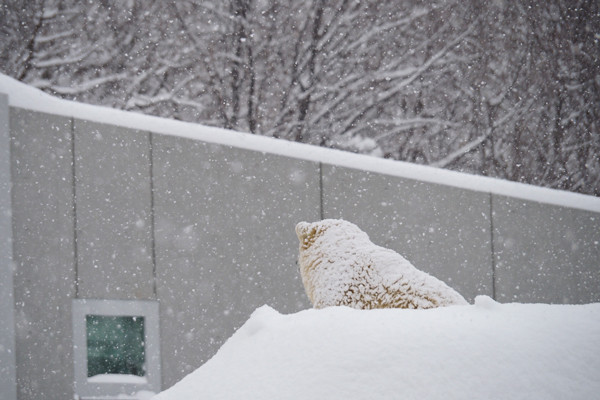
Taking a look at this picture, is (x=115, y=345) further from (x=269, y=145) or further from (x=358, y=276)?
(x=358, y=276)

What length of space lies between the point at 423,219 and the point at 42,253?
10.9ft

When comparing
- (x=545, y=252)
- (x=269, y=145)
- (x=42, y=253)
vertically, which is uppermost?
(x=269, y=145)

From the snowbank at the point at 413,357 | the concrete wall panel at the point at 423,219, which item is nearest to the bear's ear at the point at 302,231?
the snowbank at the point at 413,357

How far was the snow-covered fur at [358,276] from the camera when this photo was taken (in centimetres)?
398

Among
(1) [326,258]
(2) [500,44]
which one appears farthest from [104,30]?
(1) [326,258]

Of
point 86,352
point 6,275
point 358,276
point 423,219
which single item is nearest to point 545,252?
point 423,219

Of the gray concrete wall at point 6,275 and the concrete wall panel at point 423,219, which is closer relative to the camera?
the gray concrete wall at point 6,275

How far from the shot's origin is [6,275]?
6.21 meters

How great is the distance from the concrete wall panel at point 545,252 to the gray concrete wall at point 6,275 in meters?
4.38

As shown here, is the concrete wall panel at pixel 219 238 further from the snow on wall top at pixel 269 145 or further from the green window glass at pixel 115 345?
the green window glass at pixel 115 345

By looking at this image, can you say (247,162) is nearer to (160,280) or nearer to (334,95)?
(160,280)

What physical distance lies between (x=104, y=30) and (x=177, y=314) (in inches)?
316

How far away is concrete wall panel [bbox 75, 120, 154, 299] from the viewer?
6680 millimetres

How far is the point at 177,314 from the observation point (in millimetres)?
6973
